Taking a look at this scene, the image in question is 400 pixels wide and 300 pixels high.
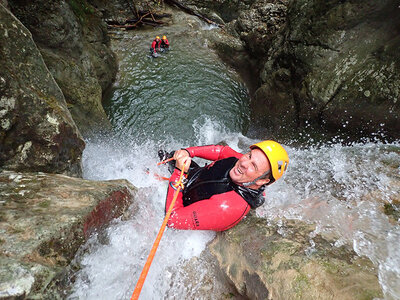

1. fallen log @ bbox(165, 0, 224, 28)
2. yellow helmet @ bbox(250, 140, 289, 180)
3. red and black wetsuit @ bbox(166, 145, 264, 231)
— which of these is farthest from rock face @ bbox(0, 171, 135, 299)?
fallen log @ bbox(165, 0, 224, 28)

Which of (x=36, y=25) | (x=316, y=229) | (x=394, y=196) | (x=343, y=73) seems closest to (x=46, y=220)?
(x=316, y=229)

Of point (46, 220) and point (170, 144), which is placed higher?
point (46, 220)

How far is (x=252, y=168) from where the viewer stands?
9.62ft

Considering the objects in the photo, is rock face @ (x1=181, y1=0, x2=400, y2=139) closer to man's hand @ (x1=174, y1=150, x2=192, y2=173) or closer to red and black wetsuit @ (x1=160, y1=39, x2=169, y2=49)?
man's hand @ (x1=174, y1=150, x2=192, y2=173)

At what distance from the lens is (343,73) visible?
5391mm

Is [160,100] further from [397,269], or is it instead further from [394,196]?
[397,269]

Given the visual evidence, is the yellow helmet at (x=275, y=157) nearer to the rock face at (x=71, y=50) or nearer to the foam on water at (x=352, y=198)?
the foam on water at (x=352, y=198)

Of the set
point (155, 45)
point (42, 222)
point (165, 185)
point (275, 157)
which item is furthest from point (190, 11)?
point (42, 222)

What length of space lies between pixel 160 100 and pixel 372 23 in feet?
21.2

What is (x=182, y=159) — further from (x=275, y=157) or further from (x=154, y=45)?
(x=154, y=45)

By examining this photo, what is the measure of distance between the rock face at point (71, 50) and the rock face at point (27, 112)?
2449 millimetres

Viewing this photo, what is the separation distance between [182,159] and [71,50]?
5.48 metres

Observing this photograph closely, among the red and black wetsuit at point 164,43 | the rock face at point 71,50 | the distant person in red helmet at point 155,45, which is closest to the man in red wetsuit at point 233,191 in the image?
the rock face at point 71,50

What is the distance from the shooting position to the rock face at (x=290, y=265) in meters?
1.89
